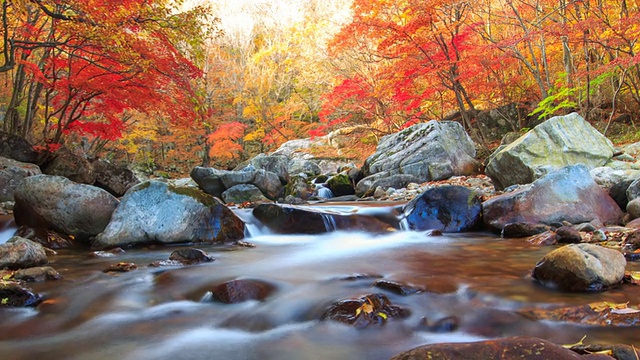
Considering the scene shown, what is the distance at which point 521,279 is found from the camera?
3404 mm

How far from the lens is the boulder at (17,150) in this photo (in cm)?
999

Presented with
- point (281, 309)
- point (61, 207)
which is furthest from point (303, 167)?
point (281, 309)

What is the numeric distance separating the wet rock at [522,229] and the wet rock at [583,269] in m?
2.26

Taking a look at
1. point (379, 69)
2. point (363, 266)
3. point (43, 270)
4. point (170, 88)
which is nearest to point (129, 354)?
point (43, 270)

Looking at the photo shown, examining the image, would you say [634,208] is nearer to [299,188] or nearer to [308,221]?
[308,221]

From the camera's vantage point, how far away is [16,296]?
10.00 feet

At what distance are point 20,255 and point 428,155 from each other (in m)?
10.1

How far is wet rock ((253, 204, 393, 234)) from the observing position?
6578 millimetres

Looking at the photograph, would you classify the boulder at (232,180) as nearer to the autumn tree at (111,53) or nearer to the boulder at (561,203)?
the autumn tree at (111,53)

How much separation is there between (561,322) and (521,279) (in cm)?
97

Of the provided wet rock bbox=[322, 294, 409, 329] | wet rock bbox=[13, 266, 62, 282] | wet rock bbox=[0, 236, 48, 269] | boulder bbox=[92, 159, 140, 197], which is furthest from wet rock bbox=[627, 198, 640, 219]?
boulder bbox=[92, 159, 140, 197]

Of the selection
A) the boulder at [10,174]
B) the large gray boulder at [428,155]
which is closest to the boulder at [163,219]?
the boulder at [10,174]

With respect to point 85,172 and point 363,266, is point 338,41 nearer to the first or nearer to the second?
point 85,172

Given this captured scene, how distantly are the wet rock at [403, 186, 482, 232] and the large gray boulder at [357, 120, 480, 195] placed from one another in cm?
503
